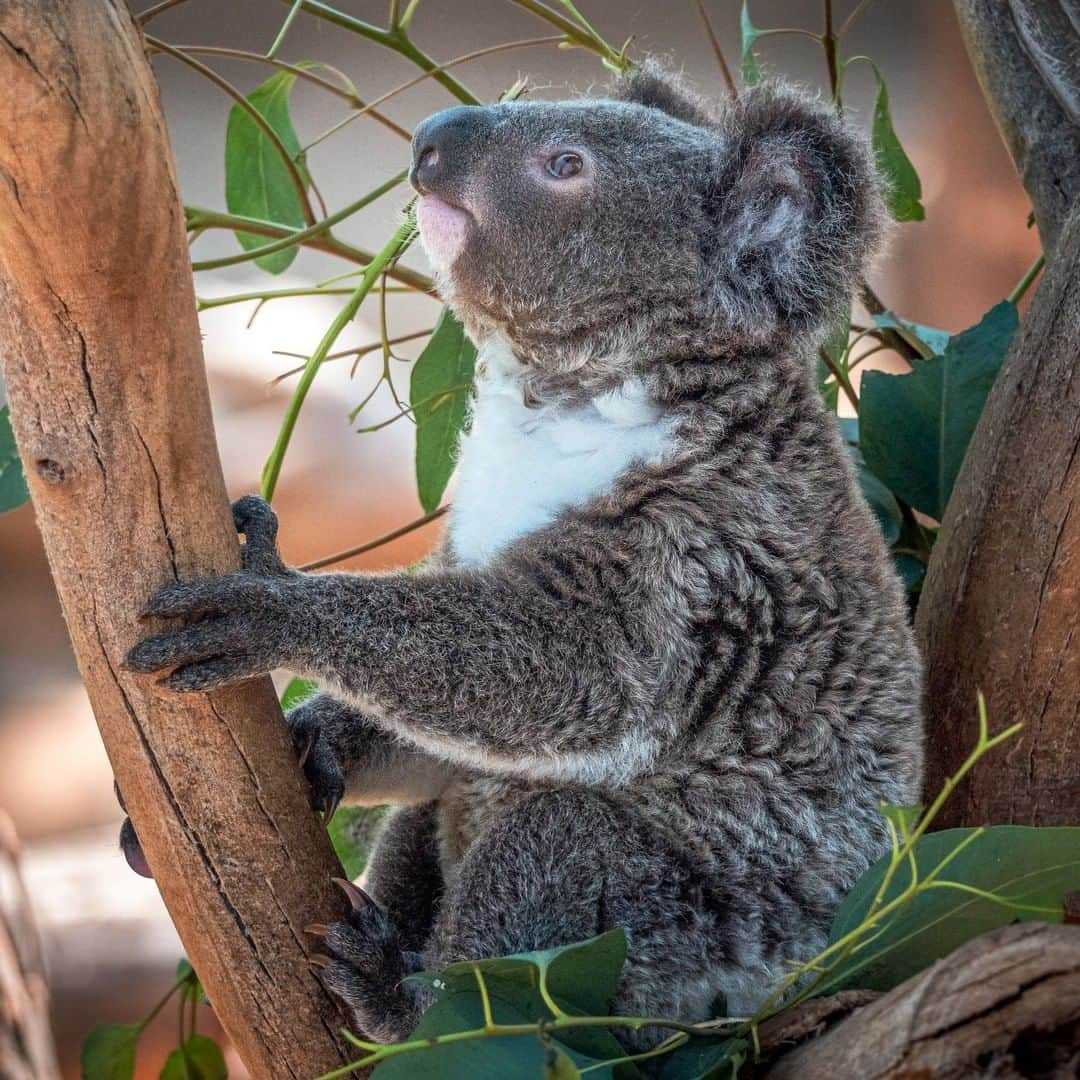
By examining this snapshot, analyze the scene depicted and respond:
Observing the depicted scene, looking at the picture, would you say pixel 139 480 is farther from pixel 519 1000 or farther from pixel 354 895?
pixel 519 1000

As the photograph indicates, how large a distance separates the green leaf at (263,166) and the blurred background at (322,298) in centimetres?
151

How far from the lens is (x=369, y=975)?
1542 mm

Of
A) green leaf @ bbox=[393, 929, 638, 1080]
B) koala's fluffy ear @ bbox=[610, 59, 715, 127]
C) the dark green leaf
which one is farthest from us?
the dark green leaf

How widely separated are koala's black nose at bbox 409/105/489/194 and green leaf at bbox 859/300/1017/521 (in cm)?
90

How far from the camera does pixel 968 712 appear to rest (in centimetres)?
194

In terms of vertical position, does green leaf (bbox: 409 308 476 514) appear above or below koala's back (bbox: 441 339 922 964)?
above

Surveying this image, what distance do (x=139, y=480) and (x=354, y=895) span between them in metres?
0.59

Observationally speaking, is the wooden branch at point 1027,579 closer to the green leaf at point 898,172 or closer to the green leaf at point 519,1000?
the green leaf at point 898,172

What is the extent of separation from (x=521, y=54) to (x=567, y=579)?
339 centimetres

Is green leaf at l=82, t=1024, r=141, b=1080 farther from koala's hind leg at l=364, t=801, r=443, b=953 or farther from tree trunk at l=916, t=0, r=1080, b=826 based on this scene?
tree trunk at l=916, t=0, r=1080, b=826

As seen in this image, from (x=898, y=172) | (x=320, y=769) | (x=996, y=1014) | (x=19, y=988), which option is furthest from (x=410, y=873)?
(x=898, y=172)

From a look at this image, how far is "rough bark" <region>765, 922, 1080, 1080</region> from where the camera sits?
99cm

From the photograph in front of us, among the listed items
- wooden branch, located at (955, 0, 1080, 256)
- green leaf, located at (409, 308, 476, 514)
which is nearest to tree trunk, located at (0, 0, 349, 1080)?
green leaf, located at (409, 308, 476, 514)

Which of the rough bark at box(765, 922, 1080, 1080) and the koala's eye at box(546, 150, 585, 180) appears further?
the koala's eye at box(546, 150, 585, 180)
